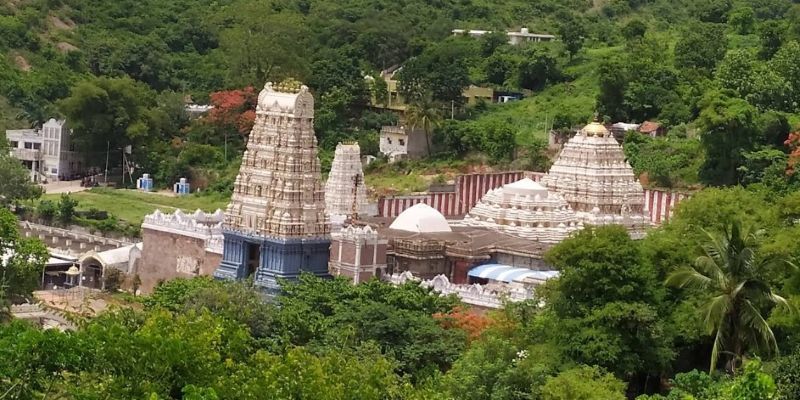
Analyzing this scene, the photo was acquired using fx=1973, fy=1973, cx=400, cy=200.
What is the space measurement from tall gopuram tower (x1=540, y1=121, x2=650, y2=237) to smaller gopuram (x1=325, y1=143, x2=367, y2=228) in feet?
16.3

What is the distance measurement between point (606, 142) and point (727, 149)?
6.12 metres

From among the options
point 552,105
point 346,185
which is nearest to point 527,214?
point 346,185

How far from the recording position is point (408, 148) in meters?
67.1

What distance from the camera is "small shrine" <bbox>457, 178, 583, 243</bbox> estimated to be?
4841cm

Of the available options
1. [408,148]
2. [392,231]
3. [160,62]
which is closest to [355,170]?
[392,231]

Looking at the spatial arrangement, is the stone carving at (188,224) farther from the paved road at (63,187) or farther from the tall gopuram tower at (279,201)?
the paved road at (63,187)

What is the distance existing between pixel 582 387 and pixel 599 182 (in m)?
20.1

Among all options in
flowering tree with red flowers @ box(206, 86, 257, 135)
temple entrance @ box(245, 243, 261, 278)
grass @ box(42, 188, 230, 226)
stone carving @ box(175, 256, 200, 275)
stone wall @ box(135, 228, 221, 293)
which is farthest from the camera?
flowering tree with red flowers @ box(206, 86, 257, 135)

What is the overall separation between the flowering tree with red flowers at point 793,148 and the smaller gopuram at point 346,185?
37.4 ft

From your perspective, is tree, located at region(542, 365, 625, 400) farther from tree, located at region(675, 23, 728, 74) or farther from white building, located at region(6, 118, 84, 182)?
white building, located at region(6, 118, 84, 182)

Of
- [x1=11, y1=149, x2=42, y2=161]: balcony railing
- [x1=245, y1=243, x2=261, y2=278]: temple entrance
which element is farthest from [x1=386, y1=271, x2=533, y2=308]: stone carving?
[x1=11, y1=149, x2=42, y2=161]: balcony railing

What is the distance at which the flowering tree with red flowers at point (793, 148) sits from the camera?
51.9 m

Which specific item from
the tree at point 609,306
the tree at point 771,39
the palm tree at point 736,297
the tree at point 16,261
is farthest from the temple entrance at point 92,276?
the tree at point 771,39

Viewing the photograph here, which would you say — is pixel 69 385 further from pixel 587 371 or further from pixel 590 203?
pixel 590 203
